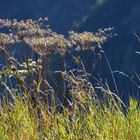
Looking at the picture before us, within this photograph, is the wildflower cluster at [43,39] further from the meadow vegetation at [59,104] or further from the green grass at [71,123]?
the green grass at [71,123]

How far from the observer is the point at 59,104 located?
4.84 metres

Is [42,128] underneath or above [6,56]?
underneath

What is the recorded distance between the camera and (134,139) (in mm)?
4047

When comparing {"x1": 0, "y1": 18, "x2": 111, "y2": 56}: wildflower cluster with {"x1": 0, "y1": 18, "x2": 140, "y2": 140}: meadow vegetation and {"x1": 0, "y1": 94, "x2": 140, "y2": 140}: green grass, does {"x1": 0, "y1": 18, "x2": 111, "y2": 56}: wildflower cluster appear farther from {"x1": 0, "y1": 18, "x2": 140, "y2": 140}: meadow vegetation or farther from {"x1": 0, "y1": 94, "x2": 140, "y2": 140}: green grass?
{"x1": 0, "y1": 94, "x2": 140, "y2": 140}: green grass

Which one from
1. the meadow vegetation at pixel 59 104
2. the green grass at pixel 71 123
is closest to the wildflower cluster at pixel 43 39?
the meadow vegetation at pixel 59 104

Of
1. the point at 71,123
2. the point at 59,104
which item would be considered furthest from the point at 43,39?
the point at 71,123

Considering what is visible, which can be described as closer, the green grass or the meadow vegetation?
the green grass

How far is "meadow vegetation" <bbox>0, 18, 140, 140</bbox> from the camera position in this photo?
4.32 meters

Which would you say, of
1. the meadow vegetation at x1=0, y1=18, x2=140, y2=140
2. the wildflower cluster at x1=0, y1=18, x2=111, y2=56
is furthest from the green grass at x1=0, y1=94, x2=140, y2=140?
the wildflower cluster at x1=0, y1=18, x2=111, y2=56

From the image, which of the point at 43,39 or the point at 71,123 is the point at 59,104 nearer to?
the point at 71,123

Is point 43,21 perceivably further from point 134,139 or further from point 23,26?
point 134,139

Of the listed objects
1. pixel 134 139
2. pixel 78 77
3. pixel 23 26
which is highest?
pixel 23 26

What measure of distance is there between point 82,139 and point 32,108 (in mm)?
818

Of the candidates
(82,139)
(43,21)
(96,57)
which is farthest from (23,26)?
(82,139)
